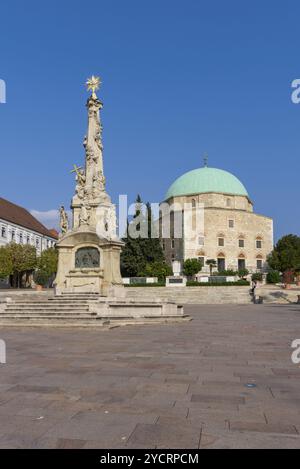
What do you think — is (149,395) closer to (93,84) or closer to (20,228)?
(93,84)

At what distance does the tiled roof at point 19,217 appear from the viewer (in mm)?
66750

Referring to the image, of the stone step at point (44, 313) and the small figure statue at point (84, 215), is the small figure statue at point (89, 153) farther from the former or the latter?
the stone step at point (44, 313)

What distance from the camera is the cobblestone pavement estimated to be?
15.3 ft

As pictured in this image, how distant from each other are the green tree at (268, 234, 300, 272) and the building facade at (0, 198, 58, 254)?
1575 inches

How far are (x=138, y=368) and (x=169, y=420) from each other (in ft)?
11.1

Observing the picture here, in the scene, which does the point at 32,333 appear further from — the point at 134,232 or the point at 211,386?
the point at 134,232

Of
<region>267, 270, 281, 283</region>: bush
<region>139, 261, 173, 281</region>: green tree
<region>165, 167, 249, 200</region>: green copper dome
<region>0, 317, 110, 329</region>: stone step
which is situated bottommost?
<region>0, 317, 110, 329</region>: stone step

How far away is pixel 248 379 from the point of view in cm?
755

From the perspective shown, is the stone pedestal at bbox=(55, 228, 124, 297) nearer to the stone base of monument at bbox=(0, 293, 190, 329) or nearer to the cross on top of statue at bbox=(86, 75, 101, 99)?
the stone base of monument at bbox=(0, 293, 190, 329)

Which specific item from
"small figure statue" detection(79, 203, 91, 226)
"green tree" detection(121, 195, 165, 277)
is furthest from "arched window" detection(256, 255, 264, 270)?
"small figure statue" detection(79, 203, 91, 226)

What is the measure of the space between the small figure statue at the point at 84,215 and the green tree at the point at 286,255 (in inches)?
2182

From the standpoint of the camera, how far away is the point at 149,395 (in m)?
6.43

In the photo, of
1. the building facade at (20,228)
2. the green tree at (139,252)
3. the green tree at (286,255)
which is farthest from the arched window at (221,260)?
the building facade at (20,228)

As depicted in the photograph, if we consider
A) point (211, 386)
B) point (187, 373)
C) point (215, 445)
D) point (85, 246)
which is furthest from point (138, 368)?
point (85, 246)
